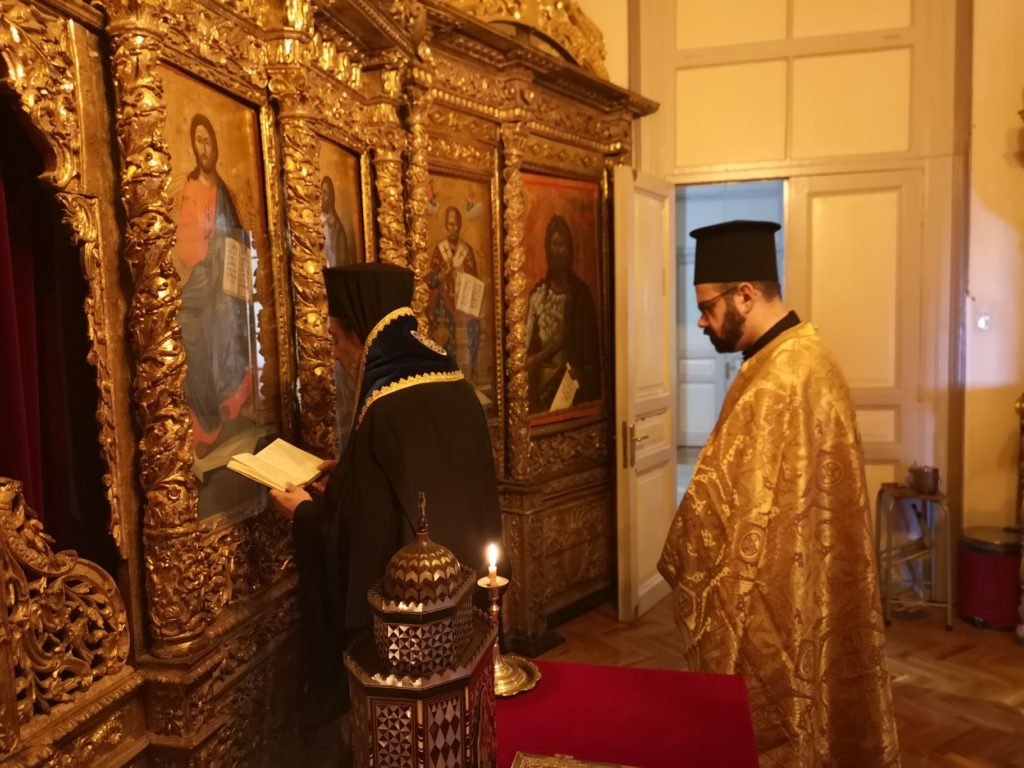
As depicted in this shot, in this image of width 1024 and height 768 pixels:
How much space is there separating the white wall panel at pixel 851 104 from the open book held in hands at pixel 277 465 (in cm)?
398

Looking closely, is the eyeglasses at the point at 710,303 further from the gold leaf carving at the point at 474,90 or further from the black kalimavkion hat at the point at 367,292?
the gold leaf carving at the point at 474,90

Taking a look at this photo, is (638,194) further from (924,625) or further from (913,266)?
(924,625)

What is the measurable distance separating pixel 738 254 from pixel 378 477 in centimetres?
134

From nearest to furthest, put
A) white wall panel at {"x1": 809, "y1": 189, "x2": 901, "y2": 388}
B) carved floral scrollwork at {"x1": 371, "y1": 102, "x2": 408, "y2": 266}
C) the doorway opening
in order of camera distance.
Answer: carved floral scrollwork at {"x1": 371, "y1": 102, "x2": 408, "y2": 266} → white wall panel at {"x1": 809, "y1": 189, "x2": 901, "y2": 388} → the doorway opening

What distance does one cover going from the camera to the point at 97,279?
1.63m

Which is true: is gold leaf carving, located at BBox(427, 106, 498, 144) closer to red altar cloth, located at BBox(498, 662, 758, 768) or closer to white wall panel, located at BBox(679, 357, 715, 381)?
red altar cloth, located at BBox(498, 662, 758, 768)

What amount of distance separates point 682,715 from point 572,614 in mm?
3047

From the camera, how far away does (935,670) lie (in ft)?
12.7

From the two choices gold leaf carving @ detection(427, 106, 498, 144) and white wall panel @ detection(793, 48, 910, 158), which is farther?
white wall panel @ detection(793, 48, 910, 158)

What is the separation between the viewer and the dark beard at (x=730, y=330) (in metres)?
2.51

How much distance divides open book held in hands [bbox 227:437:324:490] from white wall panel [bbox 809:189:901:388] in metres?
3.84

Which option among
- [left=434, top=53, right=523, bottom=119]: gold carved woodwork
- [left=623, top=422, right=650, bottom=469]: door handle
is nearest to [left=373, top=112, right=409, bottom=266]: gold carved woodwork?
[left=434, top=53, right=523, bottom=119]: gold carved woodwork

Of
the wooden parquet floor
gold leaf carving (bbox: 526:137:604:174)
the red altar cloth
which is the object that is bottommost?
the wooden parquet floor

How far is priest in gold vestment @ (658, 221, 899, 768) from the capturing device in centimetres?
230
